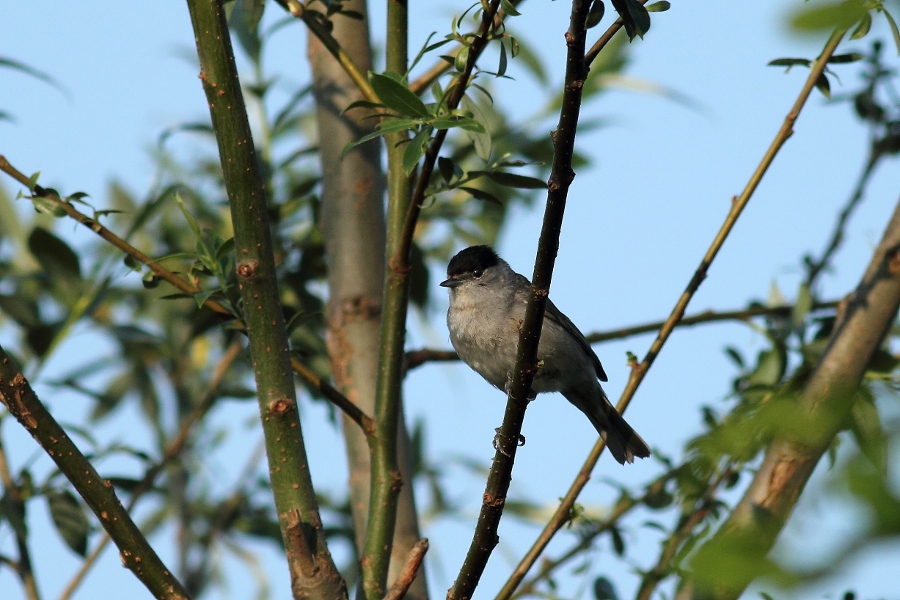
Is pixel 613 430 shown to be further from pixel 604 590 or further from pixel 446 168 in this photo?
pixel 446 168

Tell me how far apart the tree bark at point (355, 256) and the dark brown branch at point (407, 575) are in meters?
0.98

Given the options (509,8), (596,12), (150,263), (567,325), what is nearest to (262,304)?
(150,263)

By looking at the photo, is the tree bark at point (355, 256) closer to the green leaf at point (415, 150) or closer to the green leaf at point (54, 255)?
the green leaf at point (54, 255)

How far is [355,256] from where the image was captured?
3.89 m

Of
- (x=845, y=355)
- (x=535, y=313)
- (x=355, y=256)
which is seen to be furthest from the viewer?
(x=355, y=256)

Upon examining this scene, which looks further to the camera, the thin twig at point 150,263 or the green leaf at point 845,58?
the green leaf at point 845,58

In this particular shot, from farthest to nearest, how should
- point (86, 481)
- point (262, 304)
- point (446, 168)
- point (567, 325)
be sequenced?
point (567, 325)
point (446, 168)
point (262, 304)
point (86, 481)

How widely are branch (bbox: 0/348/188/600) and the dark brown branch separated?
1.73ft

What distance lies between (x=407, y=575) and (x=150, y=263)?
122 cm

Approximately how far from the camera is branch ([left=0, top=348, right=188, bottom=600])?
2295 millimetres

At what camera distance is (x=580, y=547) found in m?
3.88

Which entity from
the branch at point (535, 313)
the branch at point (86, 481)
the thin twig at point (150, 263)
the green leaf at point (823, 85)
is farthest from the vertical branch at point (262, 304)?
the green leaf at point (823, 85)

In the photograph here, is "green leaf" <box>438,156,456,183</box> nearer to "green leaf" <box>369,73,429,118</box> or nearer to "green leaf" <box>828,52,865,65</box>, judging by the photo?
"green leaf" <box>369,73,429,118</box>

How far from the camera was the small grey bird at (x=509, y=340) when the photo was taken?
455 cm
